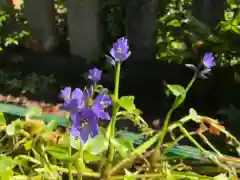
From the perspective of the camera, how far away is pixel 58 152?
1.19 metres

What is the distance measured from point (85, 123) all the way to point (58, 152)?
0.69 ft

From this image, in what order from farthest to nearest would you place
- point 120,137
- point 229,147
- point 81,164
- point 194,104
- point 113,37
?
point 113,37 < point 194,104 < point 229,147 < point 120,137 < point 81,164

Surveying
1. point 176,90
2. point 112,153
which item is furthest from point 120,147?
point 176,90

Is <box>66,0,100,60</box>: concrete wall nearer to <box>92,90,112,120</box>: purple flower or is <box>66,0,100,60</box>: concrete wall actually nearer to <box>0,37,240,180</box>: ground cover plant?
<box>0,37,240,180</box>: ground cover plant

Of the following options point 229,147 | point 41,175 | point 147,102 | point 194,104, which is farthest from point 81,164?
point 147,102

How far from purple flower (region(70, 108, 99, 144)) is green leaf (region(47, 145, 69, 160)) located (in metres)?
0.16

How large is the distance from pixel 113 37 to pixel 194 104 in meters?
0.57

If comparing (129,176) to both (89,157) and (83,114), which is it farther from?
(83,114)

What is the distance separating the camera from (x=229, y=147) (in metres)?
1.55

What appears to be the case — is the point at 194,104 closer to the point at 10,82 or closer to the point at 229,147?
the point at 229,147

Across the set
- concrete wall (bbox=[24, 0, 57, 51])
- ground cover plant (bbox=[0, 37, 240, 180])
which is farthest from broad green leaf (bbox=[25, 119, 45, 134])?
concrete wall (bbox=[24, 0, 57, 51])

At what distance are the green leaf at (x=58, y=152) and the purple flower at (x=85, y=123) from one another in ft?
0.52

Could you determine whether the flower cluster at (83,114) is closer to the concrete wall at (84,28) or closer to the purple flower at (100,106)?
the purple flower at (100,106)

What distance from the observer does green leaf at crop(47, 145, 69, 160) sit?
1165 millimetres
